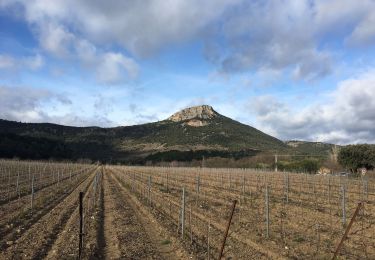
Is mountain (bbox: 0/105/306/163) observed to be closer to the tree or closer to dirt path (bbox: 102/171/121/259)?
the tree

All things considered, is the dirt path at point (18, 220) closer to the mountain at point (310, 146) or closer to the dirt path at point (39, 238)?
the dirt path at point (39, 238)

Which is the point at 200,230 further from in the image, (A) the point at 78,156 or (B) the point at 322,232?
(A) the point at 78,156

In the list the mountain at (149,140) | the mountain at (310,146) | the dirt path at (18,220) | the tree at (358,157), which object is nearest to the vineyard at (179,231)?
the dirt path at (18,220)

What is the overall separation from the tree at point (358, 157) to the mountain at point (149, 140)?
69.4 m

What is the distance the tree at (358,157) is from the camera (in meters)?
61.3

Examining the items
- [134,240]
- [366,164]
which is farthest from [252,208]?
[366,164]

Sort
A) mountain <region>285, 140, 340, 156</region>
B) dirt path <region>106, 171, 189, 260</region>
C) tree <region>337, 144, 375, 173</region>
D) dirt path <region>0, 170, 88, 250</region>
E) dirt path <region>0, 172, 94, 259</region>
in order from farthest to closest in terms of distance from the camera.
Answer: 1. mountain <region>285, 140, 340, 156</region>
2. tree <region>337, 144, 375, 173</region>
3. dirt path <region>0, 170, 88, 250</region>
4. dirt path <region>106, 171, 189, 260</region>
5. dirt path <region>0, 172, 94, 259</region>

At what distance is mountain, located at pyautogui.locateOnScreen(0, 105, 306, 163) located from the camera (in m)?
140

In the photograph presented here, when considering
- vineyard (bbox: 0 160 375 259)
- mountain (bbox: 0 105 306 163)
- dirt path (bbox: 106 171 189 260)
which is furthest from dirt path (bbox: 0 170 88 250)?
mountain (bbox: 0 105 306 163)

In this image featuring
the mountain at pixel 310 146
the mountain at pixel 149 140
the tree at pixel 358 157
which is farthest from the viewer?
the mountain at pixel 310 146

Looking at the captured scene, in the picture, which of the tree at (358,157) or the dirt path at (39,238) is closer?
the dirt path at (39,238)

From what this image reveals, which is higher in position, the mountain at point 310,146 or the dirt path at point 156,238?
the mountain at point 310,146

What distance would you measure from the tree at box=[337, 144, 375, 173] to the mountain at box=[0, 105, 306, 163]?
6944 centimetres

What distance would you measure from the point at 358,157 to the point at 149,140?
11629 cm
